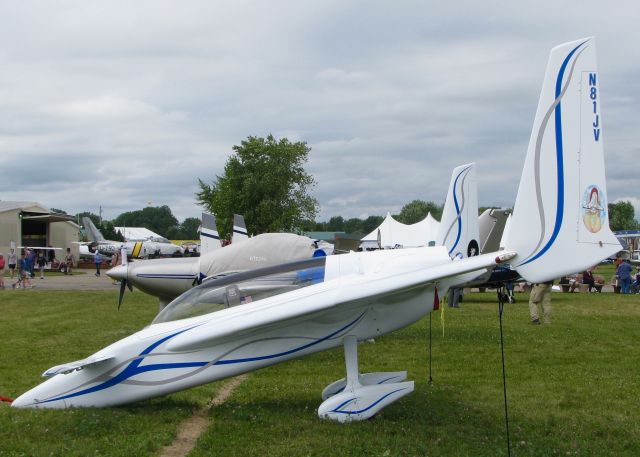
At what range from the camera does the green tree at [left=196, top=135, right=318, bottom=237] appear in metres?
63.7

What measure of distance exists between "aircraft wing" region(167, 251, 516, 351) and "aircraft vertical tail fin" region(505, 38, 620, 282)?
0.40m

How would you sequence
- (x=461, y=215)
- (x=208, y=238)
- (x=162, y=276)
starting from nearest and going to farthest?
(x=162, y=276), (x=461, y=215), (x=208, y=238)

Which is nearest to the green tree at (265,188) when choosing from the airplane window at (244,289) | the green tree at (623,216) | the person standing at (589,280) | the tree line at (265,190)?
the tree line at (265,190)

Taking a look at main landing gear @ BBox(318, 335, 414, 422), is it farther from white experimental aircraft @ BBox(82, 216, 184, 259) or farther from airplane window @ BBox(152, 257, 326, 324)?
white experimental aircraft @ BBox(82, 216, 184, 259)

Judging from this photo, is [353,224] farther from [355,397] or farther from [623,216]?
[355,397]

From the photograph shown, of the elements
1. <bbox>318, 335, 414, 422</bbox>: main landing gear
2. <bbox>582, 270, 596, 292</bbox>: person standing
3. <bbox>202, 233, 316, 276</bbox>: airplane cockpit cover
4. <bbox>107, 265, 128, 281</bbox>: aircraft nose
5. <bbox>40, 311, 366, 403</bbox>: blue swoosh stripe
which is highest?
<bbox>202, 233, 316, 276</bbox>: airplane cockpit cover

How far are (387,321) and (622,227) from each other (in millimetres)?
137742

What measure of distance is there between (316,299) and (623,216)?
461 feet

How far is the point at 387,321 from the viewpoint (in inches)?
297

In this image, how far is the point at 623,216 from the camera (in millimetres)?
133250

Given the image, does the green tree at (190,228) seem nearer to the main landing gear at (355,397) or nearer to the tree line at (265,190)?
the tree line at (265,190)

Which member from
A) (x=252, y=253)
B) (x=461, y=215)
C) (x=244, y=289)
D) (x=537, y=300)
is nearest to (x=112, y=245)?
(x=537, y=300)

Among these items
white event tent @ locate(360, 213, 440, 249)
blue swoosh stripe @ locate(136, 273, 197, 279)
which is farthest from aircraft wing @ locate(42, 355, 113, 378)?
white event tent @ locate(360, 213, 440, 249)

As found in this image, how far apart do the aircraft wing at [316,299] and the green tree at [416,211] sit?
4990 inches
